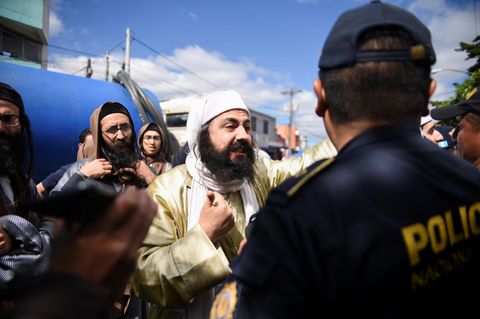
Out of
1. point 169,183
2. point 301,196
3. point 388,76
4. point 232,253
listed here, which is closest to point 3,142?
point 169,183

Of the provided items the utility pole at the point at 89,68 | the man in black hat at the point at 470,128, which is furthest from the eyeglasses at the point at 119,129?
the utility pole at the point at 89,68

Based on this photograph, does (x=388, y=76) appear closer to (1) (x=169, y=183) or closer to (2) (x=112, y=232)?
(2) (x=112, y=232)

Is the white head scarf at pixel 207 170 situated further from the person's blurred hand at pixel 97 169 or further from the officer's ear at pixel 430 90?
the officer's ear at pixel 430 90

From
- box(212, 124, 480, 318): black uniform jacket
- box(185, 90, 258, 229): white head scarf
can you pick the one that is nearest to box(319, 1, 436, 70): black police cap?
box(212, 124, 480, 318): black uniform jacket

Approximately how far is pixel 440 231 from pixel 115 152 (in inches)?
116

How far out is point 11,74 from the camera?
20.6ft

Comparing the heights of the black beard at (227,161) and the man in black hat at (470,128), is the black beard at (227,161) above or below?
below

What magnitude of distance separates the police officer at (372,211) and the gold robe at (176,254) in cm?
54

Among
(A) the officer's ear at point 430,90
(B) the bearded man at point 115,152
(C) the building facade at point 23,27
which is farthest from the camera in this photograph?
(C) the building facade at point 23,27

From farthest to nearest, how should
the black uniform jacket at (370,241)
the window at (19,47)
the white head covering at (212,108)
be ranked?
the window at (19,47) → the white head covering at (212,108) → the black uniform jacket at (370,241)

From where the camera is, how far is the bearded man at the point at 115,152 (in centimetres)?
305

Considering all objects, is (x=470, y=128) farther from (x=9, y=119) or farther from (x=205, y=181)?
(x=9, y=119)

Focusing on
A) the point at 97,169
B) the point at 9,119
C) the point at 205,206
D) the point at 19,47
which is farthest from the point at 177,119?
the point at 205,206

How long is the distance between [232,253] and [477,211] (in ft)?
4.08
